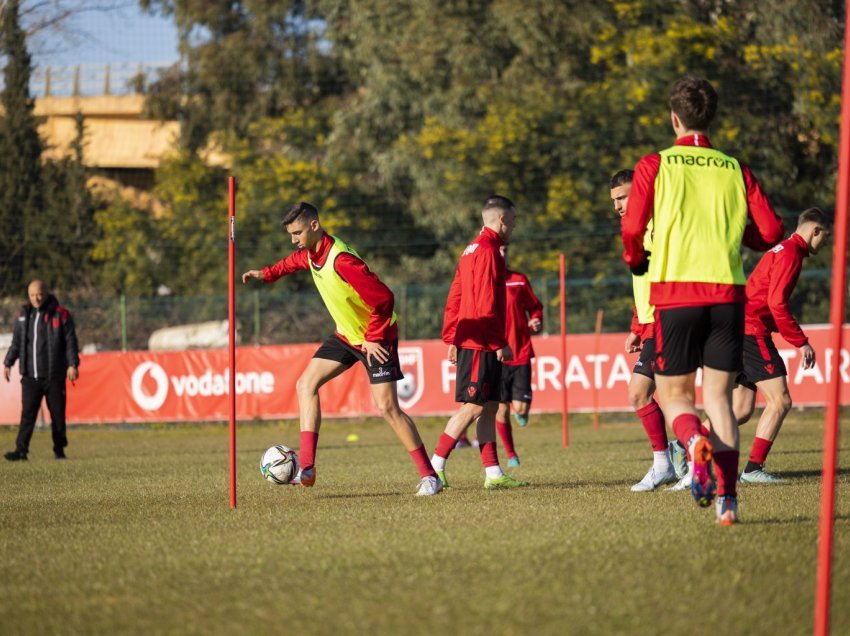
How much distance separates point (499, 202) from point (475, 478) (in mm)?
2464

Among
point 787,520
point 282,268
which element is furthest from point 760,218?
point 282,268

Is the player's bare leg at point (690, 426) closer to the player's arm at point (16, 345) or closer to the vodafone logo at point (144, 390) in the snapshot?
the player's arm at point (16, 345)

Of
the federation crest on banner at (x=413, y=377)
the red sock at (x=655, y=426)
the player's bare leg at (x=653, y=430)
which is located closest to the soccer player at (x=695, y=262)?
the player's bare leg at (x=653, y=430)

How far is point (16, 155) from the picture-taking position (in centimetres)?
3803

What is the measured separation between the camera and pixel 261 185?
37469mm

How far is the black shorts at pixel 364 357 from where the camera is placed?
8.70m

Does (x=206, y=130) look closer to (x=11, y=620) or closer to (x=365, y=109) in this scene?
(x=365, y=109)

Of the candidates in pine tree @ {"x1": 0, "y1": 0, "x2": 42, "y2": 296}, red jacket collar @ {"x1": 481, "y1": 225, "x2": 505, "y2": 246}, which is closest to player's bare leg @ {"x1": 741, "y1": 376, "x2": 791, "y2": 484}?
red jacket collar @ {"x1": 481, "y1": 225, "x2": 505, "y2": 246}

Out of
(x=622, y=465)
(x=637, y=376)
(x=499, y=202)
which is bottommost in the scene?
(x=622, y=465)

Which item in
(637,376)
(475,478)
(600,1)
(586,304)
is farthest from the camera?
(600,1)

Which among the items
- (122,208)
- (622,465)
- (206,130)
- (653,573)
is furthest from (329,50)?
(653,573)

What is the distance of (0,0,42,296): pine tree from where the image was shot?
3462 cm

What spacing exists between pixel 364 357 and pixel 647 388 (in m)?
2.11

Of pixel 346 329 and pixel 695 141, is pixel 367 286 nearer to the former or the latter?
pixel 346 329
